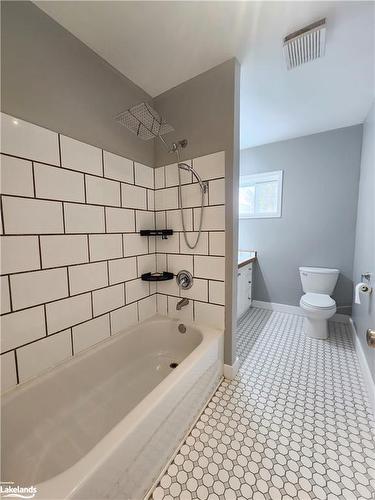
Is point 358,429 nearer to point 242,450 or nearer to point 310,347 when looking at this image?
point 242,450

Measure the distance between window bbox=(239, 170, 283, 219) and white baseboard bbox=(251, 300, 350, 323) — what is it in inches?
48.2

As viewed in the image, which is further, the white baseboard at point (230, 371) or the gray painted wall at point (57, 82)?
the white baseboard at point (230, 371)

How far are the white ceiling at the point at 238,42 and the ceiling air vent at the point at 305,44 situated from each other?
0.04 metres

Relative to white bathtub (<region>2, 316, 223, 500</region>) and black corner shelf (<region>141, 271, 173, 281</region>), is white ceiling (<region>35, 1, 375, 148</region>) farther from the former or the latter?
white bathtub (<region>2, 316, 223, 500</region>)

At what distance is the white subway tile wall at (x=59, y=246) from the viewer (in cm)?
92

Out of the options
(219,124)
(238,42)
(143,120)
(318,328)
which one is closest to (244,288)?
(318,328)

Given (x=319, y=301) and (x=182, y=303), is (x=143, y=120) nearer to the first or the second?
(x=182, y=303)

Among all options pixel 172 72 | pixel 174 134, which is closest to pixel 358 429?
pixel 174 134

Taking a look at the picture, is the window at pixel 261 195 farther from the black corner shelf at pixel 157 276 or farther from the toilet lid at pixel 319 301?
the black corner shelf at pixel 157 276

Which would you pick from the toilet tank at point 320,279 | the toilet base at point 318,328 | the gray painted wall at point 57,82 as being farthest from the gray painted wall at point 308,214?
the gray painted wall at point 57,82

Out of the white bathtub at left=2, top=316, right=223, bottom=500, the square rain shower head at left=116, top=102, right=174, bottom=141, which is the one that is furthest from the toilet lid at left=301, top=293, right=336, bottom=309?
the square rain shower head at left=116, top=102, right=174, bottom=141

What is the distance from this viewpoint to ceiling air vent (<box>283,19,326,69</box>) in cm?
110

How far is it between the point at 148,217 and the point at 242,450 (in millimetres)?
1574

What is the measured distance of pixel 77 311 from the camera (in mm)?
1187
